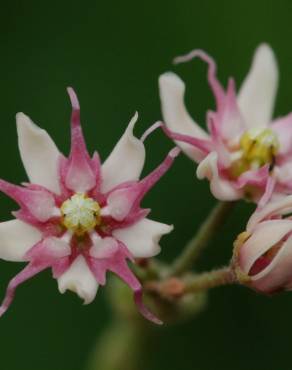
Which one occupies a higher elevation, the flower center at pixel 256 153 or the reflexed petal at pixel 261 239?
the flower center at pixel 256 153

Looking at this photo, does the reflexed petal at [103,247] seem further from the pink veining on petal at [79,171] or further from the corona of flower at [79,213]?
the pink veining on petal at [79,171]

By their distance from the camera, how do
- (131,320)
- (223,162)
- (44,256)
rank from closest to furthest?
(44,256), (223,162), (131,320)

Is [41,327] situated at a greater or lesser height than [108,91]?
lesser

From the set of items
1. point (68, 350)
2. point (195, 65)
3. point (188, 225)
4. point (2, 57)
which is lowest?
point (68, 350)

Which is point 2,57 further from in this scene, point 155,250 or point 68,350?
point 155,250

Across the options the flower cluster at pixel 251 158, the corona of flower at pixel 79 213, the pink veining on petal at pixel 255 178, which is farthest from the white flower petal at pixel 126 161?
the pink veining on petal at pixel 255 178

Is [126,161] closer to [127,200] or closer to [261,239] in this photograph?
[127,200]

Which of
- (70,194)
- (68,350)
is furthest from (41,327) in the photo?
(70,194)

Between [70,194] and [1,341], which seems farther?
[1,341]
